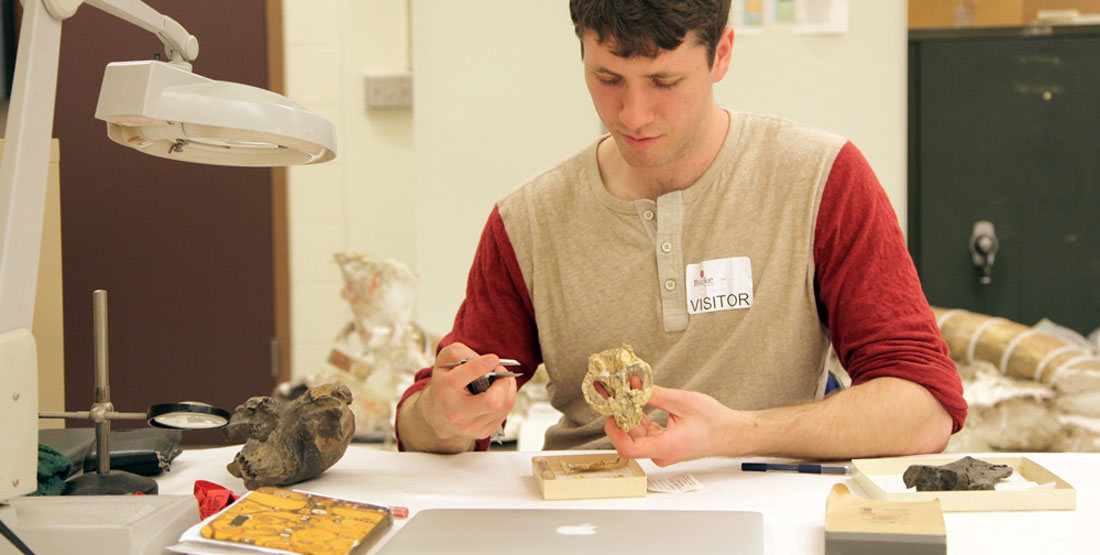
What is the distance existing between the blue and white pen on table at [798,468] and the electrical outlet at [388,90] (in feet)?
8.10

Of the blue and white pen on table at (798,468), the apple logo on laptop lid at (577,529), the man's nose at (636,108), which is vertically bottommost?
the blue and white pen on table at (798,468)

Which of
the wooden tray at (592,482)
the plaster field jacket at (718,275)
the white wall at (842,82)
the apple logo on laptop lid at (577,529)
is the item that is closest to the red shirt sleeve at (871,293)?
the plaster field jacket at (718,275)

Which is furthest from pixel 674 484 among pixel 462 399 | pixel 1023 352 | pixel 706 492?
pixel 1023 352

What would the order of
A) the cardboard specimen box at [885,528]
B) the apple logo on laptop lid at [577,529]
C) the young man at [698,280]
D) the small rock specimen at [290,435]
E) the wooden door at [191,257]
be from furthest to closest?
the wooden door at [191,257]
the young man at [698,280]
the small rock specimen at [290,435]
the apple logo on laptop lid at [577,529]
the cardboard specimen box at [885,528]

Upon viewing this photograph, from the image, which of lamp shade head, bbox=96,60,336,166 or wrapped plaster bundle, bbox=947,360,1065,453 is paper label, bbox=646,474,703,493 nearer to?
lamp shade head, bbox=96,60,336,166

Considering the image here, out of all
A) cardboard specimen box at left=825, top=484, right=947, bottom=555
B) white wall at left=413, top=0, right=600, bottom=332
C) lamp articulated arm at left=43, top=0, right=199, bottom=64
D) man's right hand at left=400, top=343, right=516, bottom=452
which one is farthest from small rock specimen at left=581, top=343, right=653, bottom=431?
white wall at left=413, top=0, right=600, bottom=332

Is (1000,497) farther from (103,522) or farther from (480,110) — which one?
(480,110)

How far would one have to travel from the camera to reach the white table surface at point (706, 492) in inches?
39.8

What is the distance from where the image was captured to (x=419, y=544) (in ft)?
3.22

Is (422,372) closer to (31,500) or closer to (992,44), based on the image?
(31,500)

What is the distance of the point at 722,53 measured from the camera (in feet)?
5.07

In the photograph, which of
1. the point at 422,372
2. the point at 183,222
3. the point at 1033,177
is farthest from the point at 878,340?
the point at 183,222

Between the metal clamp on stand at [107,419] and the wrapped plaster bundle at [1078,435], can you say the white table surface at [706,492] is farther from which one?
the wrapped plaster bundle at [1078,435]

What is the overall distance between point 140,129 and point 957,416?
1.18 metres
